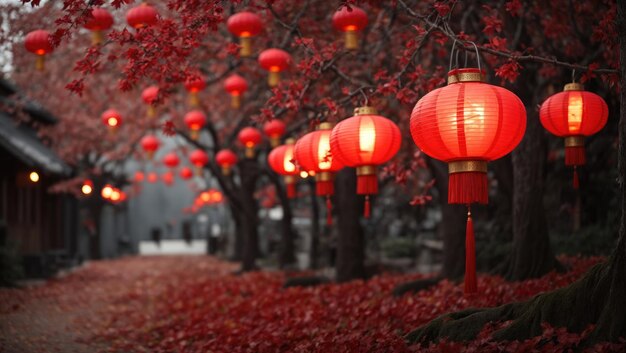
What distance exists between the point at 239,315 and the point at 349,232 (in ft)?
15.0

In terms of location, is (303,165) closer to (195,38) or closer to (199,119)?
(195,38)

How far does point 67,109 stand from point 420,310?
75.5ft

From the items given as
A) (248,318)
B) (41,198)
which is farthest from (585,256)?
(41,198)

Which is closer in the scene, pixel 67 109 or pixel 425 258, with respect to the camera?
pixel 425 258

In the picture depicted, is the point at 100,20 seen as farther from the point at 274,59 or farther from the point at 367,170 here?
the point at 367,170

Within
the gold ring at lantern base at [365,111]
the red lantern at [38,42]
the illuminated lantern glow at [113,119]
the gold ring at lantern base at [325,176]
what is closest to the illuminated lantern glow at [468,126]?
the gold ring at lantern base at [365,111]

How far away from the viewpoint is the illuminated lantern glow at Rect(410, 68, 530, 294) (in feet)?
21.6

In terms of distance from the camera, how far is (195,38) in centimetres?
923

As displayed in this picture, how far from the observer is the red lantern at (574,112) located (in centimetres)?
902

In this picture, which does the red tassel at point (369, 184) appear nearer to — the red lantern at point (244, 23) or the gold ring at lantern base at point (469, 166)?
the gold ring at lantern base at point (469, 166)

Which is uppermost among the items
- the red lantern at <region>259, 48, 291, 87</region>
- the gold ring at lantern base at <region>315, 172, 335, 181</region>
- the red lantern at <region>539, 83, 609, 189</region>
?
the red lantern at <region>259, 48, 291, 87</region>

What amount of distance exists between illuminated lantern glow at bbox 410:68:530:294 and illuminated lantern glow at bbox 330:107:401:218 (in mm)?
1704

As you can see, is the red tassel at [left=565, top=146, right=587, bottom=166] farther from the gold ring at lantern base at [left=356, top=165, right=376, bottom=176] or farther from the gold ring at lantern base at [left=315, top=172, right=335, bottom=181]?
the gold ring at lantern base at [left=315, top=172, right=335, bottom=181]

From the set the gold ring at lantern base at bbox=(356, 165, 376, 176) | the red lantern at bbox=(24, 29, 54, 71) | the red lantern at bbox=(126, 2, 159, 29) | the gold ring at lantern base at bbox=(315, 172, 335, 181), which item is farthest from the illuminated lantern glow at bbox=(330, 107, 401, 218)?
the red lantern at bbox=(24, 29, 54, 71)
